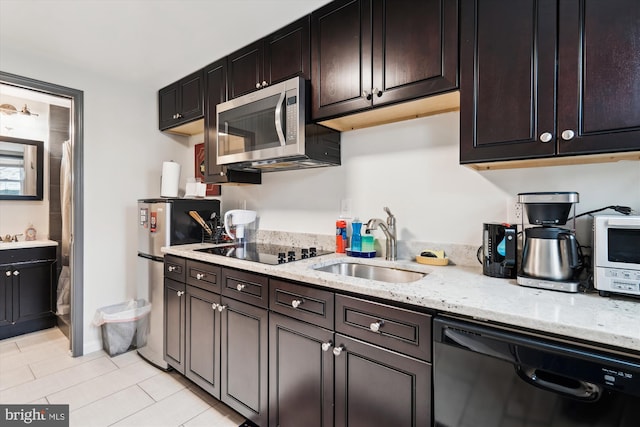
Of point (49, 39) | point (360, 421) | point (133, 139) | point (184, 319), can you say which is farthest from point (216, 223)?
point (360, 421)

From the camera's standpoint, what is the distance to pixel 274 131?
1853 millimetres

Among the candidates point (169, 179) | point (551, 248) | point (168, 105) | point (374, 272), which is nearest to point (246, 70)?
point (168, 105)

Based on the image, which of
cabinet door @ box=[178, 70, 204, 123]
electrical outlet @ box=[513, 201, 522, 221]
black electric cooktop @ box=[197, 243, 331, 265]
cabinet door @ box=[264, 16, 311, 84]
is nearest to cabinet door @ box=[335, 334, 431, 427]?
black electric cooktop @ box=[197, 243, 331, 265]

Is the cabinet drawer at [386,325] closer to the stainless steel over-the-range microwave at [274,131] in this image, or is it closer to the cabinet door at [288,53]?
the stainless steel over-the-range microwave at [274,131]

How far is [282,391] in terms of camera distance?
4.99 feet

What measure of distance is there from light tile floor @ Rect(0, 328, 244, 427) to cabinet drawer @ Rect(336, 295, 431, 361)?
1094mm

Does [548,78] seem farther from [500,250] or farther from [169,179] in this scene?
[169,179]

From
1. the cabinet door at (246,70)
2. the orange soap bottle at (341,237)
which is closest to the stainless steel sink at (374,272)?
the orange soap bottle at (341,237)

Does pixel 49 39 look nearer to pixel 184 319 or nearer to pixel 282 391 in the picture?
pixel 184 319

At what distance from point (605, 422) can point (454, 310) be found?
429mm

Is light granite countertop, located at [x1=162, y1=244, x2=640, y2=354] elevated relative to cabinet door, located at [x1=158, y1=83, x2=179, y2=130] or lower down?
lower down

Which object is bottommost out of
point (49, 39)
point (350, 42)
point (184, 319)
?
point (184, 319)

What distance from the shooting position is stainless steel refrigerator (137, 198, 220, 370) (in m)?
2.36

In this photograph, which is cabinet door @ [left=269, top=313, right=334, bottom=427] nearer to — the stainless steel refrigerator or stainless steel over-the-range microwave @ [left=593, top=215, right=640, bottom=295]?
stainless steel over-the-range microwave @ [left=593, top=215, right=640, bottom=295]
